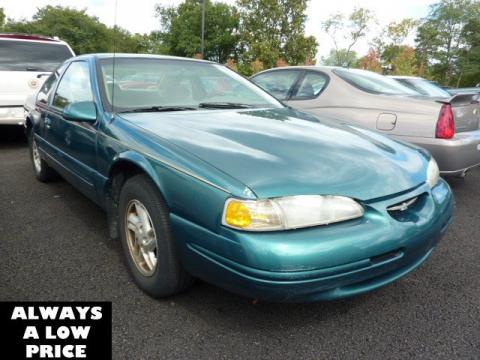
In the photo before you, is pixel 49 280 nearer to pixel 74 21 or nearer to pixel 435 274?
pixel 435 274

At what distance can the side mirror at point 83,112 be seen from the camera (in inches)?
99.4

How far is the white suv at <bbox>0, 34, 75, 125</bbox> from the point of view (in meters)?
5.80

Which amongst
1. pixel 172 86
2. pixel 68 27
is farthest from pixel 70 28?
pixel 172 86

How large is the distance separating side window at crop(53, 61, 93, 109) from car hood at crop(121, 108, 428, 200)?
0.72 meters

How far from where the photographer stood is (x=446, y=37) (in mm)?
43719

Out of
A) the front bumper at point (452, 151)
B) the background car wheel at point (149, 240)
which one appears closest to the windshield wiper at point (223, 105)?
the background car wheel at point (149, 240)

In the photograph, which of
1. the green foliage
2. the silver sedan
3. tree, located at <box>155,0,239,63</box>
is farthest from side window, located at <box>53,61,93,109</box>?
tree, located at <box>155,0,239,63</box>

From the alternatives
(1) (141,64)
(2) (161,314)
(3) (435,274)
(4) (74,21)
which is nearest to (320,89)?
(1) (141,64)

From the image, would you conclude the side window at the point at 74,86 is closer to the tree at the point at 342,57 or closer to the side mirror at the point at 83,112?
the side mirror at the point at 83,112

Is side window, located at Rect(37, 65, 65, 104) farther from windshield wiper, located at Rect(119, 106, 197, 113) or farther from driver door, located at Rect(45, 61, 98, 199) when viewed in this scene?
windshield wiper, located at Rect(119, 106, 197, 113)

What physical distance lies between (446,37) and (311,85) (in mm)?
47058

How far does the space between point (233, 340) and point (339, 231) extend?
0.74 m

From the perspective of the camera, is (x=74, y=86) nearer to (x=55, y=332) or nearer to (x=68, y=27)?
(x=55, y=332)

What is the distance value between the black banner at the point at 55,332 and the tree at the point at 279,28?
129 ft
